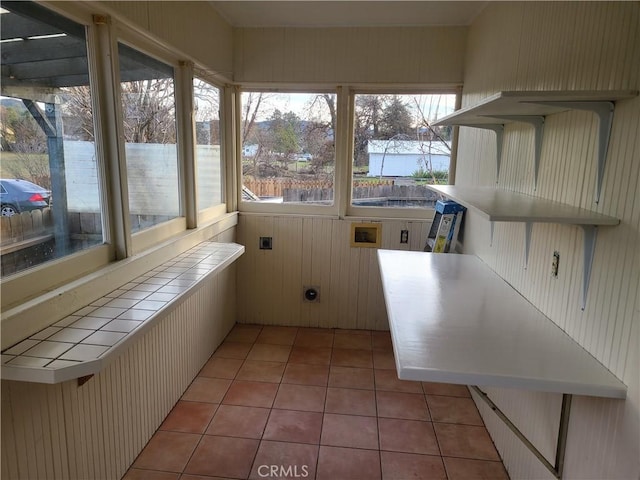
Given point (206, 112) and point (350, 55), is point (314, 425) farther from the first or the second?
point (350, 55)

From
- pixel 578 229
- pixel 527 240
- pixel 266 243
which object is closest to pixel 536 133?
pixel 527 240

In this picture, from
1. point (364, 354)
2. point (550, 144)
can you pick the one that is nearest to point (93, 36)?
point (550, 144)

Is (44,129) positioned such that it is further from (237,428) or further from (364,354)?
(364,354)

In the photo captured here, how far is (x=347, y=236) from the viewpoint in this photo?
3580mm

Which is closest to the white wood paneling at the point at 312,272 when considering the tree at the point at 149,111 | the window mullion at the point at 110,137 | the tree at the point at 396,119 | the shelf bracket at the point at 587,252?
the tree at the point at 396,119

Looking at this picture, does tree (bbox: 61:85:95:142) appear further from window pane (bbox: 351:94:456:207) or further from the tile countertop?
window pane (bbox: 351:94:456:207)

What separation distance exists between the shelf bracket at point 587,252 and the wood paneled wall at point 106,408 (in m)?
1.63

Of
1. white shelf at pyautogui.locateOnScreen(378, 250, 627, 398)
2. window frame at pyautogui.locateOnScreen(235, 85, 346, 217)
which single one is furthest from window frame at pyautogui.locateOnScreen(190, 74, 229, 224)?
white shelf at pyautogui.locateOnScreen(378, 250, 627, 398)

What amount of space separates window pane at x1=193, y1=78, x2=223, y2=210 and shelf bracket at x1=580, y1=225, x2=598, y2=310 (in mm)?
2254

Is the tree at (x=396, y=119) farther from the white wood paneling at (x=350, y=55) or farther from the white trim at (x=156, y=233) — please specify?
the white trim at (x=156, y=233)

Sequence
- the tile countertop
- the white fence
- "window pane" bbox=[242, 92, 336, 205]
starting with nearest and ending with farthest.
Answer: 1. the tile countertop
2. the white fence
3. "window pane" bbox=[242, 92, 336, 205]

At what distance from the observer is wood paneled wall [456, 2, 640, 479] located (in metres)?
1.23

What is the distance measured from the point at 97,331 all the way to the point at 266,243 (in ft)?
7.42

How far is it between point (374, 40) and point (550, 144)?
194 centimetres
